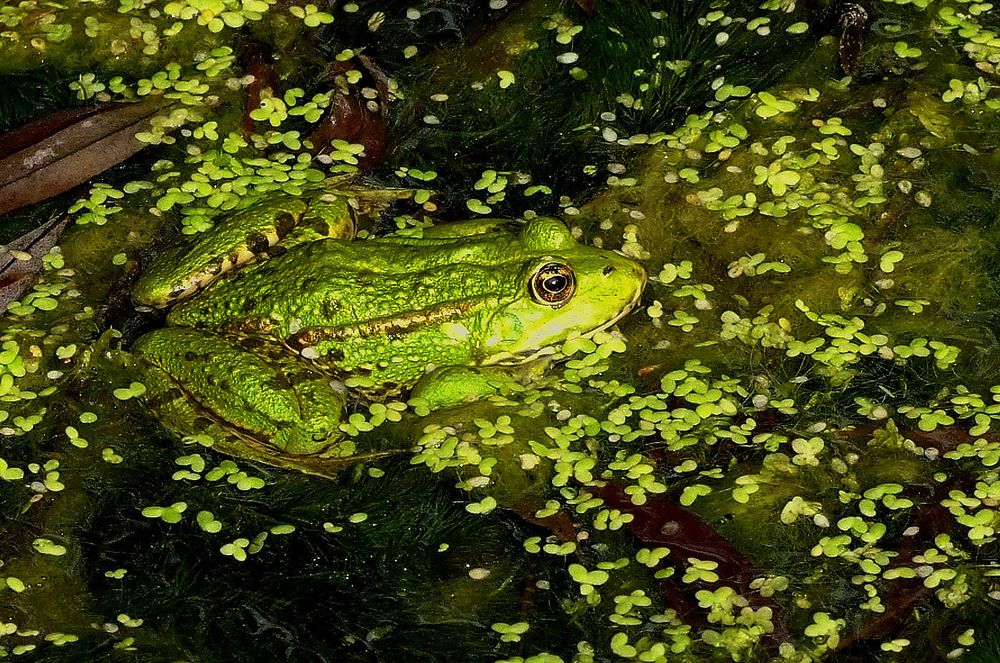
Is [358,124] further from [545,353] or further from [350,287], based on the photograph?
[545,353]

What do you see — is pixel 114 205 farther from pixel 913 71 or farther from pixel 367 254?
pixel 913 71

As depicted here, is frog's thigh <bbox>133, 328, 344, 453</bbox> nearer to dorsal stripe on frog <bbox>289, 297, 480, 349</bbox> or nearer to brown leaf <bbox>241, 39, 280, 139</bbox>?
dorsal stripe on frog <bbox>289, 297, 480, 349</bbox>

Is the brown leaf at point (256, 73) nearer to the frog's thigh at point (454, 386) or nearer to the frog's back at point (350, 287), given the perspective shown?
the frog's back at point (350, 287)

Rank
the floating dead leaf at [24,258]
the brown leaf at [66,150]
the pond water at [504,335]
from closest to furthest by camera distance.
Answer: the pond water at [504,335]
the floating dead leaf at [24,258]
the brown leaf at [66,150]

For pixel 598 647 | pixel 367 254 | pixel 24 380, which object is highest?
pixel 367 254

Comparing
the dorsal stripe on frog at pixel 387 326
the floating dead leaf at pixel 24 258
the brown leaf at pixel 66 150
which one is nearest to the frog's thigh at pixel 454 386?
the dorsal stripe on frog at pixel 387 326

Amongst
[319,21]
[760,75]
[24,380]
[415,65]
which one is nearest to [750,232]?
[760,75]
